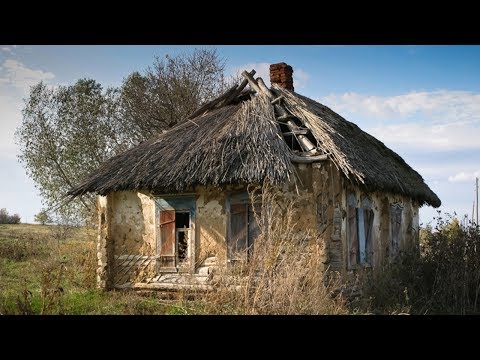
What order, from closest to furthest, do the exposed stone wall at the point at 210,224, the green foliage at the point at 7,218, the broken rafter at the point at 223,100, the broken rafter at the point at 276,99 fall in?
the exposed stone wall at the point at 210,224 → the broken rafter at the point at 276,99 → the broken rafter at the point at 223,100 → the green foliage at the point at 7,218

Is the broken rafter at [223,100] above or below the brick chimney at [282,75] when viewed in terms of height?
below

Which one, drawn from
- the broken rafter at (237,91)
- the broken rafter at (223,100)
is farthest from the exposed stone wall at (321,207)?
the broken rafter at (223,100)

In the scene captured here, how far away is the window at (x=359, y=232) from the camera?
36.3 ft

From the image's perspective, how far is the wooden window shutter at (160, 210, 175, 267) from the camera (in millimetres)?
11023

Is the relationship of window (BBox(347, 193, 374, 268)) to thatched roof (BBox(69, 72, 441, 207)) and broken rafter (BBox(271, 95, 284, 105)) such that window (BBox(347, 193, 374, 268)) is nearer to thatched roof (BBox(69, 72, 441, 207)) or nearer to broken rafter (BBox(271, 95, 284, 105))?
thatched roof (BBox(69, 72, 441, 207))

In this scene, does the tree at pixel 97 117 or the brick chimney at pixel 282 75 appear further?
the tree at pixel 97 117

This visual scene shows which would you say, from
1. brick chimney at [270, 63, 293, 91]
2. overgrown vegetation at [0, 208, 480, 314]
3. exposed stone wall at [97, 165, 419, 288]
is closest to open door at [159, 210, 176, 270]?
exposed stone wall at [97, 165, 419, 288]

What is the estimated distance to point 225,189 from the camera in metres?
10.4

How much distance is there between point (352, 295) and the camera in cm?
1034

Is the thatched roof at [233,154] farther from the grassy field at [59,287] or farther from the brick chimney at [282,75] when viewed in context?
the grassy field at [59,287]

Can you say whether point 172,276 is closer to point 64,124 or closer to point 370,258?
point 370,258

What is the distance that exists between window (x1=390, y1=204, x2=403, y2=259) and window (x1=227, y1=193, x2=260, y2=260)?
16.6ft

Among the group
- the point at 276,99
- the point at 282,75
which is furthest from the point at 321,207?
the point at 282,75

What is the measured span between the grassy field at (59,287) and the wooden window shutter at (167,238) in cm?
82
